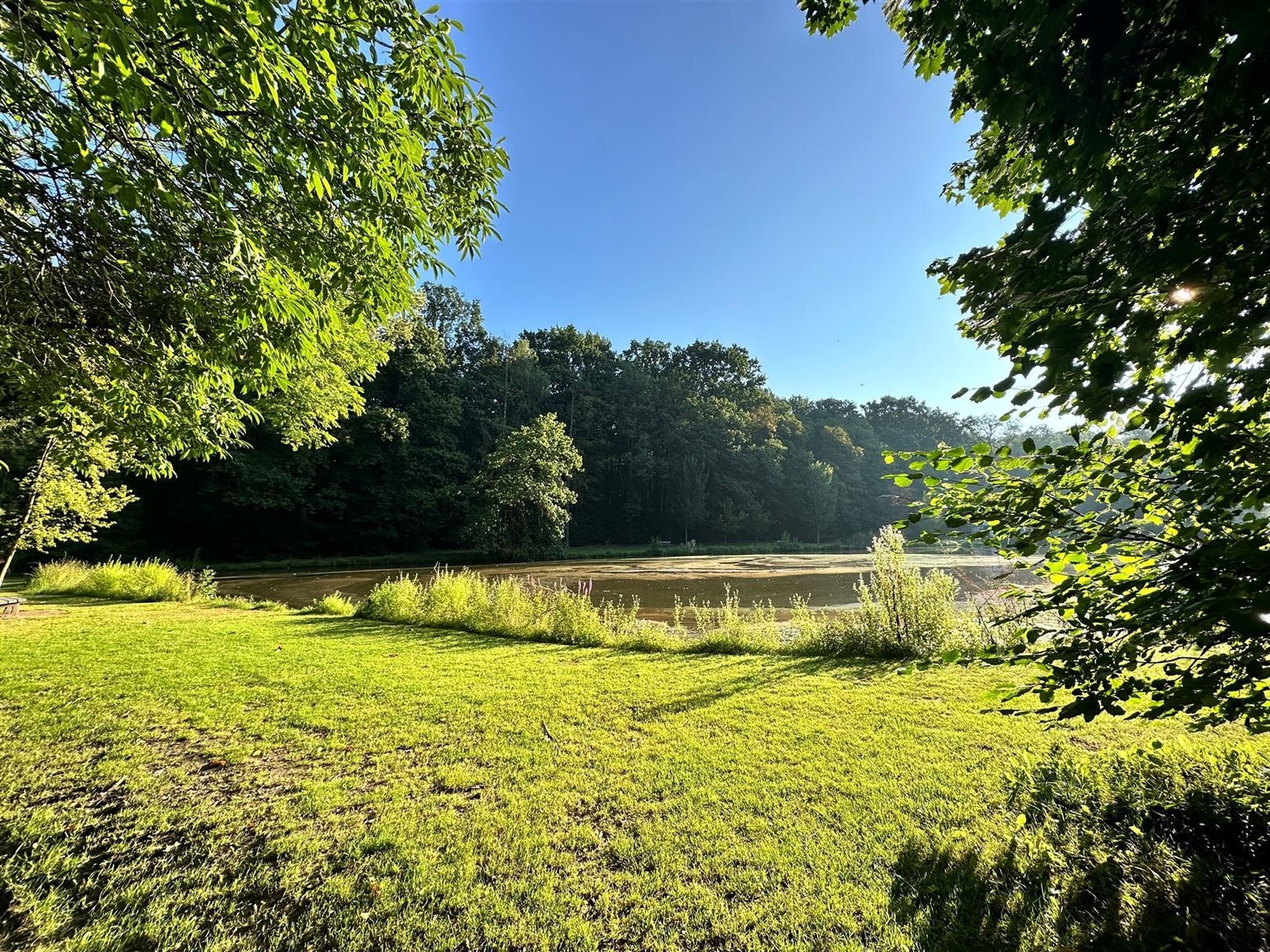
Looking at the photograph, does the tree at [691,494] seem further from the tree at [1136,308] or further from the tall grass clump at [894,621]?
the tree at [1136,308]

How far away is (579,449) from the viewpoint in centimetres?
4184

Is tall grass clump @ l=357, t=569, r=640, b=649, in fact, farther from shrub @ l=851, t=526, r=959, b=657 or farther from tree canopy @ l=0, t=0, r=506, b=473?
tree canopy @ l=0, t=0, r=506, b=473

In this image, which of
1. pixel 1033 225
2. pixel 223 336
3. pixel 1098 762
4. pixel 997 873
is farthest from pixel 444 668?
pixel 1033 225

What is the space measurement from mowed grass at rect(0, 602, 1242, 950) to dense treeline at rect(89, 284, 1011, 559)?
2023cm

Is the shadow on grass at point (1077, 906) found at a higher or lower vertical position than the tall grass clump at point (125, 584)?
lower

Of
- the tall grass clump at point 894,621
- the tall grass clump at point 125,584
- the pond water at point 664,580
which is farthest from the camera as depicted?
the pond water at point 664,580

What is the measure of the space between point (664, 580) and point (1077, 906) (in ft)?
52.8

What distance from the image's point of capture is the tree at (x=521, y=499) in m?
26.8

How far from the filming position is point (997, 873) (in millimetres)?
2105

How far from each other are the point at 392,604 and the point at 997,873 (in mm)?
8937

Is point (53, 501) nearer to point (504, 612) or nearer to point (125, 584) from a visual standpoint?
point (125, 584)

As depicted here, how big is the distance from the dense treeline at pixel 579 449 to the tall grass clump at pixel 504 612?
15827 millimetres

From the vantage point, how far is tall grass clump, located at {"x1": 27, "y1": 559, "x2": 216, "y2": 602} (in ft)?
34.6

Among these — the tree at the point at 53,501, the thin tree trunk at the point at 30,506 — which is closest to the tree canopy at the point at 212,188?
the tree at the point at 53,501
